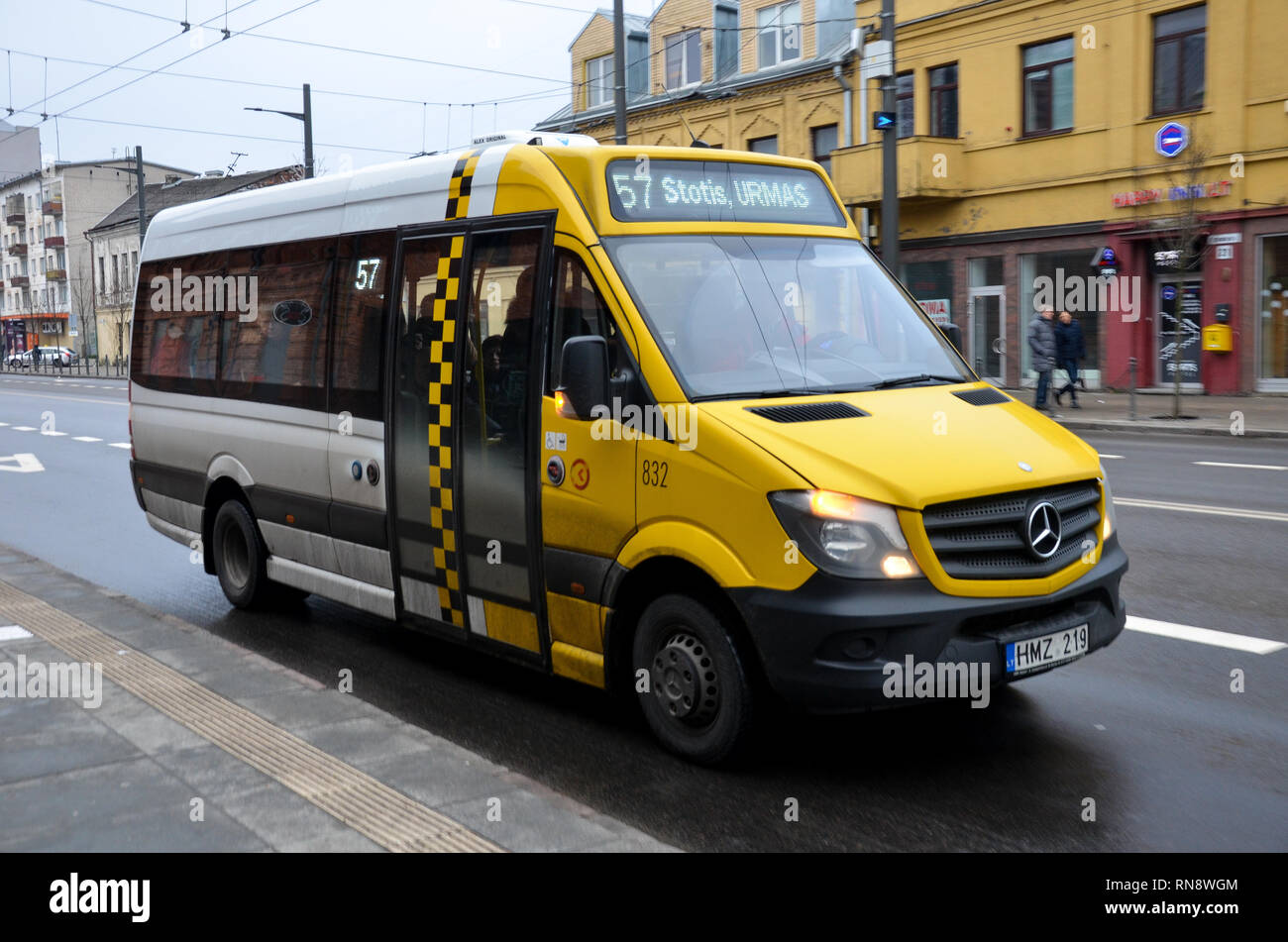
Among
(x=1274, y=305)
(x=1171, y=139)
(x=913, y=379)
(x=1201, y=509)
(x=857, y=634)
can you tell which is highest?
(x=1171, y=139)

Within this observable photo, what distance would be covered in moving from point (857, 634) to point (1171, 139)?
2330cm

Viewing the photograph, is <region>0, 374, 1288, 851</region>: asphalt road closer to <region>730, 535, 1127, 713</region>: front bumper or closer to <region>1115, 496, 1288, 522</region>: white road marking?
<region>730, 535, 1127, 713</region>: front bumper

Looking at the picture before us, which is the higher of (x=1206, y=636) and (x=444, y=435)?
(x=444, y=435)

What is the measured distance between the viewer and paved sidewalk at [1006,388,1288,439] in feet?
63.0

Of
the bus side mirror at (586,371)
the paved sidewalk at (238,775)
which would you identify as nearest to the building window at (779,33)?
the paved sidewalk at (238,775)

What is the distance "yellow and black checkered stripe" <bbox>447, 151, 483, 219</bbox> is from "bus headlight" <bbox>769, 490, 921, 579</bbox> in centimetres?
251

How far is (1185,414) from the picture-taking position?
2145 centimetres

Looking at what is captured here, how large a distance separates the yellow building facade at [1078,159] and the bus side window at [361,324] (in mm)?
15064

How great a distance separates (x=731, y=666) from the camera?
4836mm

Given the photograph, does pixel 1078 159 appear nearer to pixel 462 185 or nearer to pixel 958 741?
pixel 462 185

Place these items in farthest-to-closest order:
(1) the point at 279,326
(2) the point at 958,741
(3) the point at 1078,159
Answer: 1. (3) the point at 1078,159
2. (1) the point at 279,326
3. (2) the point at 958,741

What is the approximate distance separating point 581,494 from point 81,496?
10574 mm

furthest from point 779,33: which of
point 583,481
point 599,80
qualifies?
point 583,481
